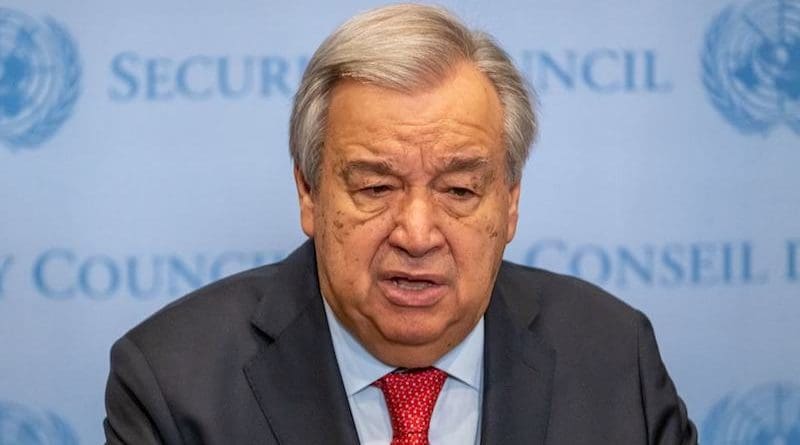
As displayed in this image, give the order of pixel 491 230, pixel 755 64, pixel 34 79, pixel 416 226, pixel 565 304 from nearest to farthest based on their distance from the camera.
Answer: pixel 416 226, pixel 491 230, pixel 565 304, pixel 34 79, pixel 755 64

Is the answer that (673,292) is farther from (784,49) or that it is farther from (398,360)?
(398,360)

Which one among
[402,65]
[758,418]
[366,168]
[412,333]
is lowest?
[758,418]

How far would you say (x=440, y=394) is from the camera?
2500 millimetres

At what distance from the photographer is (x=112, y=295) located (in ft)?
9.96

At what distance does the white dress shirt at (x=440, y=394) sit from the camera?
2459 mm

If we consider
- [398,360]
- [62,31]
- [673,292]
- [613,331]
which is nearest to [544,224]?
[673,292]

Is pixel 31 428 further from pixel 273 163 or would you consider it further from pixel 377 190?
pixel 377 190

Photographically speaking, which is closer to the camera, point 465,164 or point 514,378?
point 465,164

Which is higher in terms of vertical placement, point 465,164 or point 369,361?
point 465,164

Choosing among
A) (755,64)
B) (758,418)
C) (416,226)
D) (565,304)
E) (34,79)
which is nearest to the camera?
(416,226)

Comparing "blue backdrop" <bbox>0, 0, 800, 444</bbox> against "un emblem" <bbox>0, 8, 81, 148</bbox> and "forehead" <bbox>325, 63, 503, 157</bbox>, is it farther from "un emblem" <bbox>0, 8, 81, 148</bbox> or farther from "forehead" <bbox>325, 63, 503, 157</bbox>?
"forehead" <bbox>325, 63, 503, 157</bbox>

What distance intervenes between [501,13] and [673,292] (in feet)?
2.43

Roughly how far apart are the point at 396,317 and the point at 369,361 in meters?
0.17

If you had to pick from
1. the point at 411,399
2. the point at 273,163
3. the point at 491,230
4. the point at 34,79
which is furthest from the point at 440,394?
the point at 34,79
